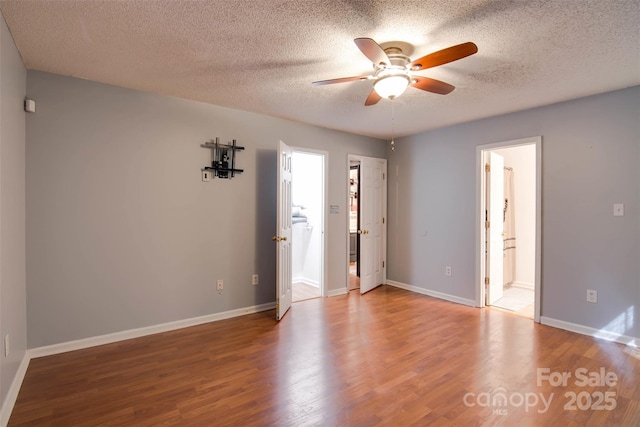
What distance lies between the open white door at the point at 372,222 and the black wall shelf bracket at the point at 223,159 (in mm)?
2139

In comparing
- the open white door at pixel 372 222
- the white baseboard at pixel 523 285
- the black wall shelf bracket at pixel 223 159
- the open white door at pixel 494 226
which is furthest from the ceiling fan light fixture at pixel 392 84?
the white baseboard at pixel 523 285

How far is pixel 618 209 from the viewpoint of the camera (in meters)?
3.20

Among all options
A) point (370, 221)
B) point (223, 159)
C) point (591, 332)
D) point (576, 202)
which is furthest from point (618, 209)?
point (223, 159)

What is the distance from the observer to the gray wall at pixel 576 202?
3146 millimetres

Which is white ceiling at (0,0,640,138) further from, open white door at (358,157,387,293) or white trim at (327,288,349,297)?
white trim at (327,288,349,297)

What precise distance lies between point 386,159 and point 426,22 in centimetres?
359

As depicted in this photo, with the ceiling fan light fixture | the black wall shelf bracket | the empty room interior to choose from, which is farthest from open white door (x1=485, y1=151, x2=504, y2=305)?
the black wall shelf bracket

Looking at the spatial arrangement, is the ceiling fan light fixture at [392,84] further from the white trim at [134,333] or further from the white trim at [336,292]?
the white trim at [336,292]

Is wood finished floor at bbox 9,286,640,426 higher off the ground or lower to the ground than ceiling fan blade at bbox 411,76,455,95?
lower

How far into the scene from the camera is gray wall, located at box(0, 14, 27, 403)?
2.03 m

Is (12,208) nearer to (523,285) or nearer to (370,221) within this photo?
(370,221)

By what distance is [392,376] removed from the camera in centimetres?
254

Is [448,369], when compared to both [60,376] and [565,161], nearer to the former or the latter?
[565,161]

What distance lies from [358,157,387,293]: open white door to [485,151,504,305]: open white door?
5.43ft
